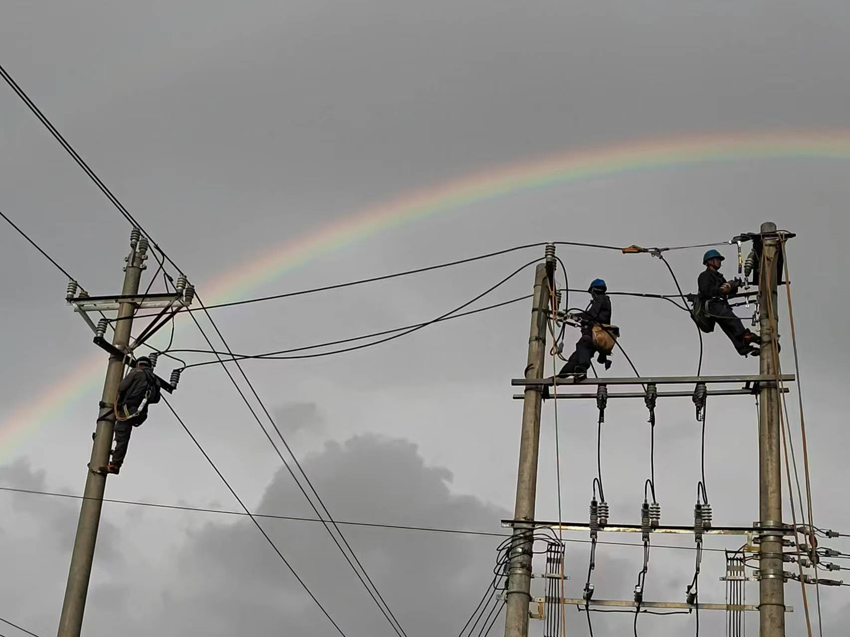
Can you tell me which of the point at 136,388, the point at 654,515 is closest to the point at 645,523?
the point at 654,515

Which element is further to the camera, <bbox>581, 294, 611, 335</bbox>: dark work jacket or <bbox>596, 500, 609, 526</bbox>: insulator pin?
<bbox>581, 294, 611, 335</bbox>: dark work jacket

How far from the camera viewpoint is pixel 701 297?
14625 millimetres

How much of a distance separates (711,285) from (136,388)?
7.61 m

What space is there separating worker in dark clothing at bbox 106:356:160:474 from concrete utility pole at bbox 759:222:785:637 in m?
7.69

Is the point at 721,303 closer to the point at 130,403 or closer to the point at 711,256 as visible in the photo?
the point at 711,256

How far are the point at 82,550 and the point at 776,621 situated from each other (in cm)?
800

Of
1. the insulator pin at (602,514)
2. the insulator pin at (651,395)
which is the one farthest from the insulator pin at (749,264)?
the insulator pin at (602,514)

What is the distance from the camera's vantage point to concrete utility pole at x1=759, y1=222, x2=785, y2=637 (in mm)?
12086

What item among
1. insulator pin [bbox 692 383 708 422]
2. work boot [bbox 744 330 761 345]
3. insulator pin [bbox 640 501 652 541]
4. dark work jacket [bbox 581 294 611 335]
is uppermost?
dark work jacket [bbox 581 294 611 335]

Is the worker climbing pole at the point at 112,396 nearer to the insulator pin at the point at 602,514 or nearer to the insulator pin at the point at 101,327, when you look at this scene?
the insulator pin at the point at 101,327

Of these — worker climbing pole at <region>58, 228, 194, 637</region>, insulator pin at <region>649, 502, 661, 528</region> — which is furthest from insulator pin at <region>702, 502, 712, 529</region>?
worker climbing pole at <region>58, 228, 194, 637</region>

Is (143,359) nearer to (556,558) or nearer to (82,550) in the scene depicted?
(82,550)

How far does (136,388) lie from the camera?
14.5 metres

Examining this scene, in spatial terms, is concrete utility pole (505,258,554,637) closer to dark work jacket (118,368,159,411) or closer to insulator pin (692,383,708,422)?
insulator pin (692,383,708,422)
